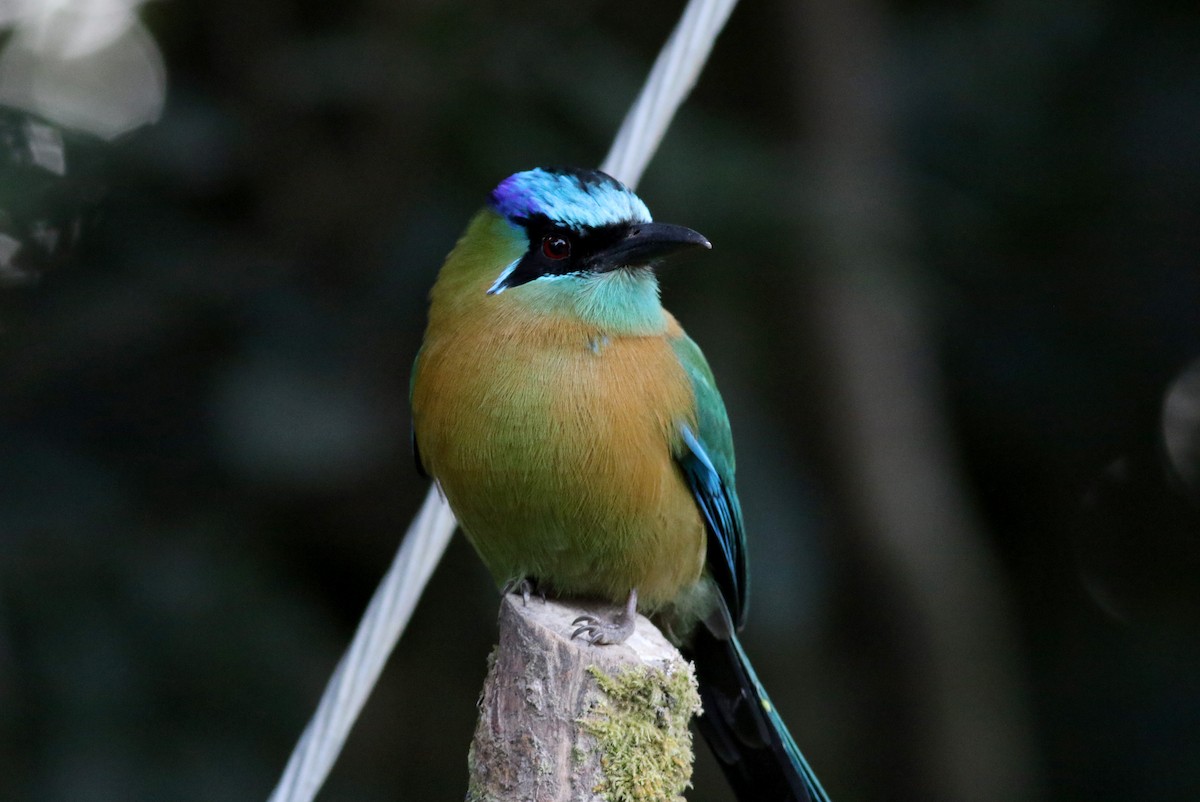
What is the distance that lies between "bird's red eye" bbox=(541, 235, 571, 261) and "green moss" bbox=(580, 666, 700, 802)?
3.76 ft

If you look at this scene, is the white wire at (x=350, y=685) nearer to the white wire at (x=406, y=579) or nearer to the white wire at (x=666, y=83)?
the white wire at (x=406, y=579)

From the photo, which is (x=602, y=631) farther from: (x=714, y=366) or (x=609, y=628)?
(x=714, y=366)

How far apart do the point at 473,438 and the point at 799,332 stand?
2.58 meters

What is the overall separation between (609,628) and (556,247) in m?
0.97

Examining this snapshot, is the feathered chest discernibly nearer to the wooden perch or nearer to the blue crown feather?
the blue crown feather

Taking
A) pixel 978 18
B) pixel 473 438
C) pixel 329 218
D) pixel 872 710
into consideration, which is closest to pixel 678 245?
pixel 473 438

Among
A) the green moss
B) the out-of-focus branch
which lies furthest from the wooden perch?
the out-of-focus branch

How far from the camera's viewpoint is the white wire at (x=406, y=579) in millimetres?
2371

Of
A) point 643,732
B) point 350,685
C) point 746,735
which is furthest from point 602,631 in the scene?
point 746,735

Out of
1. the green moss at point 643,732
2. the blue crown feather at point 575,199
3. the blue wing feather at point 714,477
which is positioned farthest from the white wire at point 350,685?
the blue crown feather at point 575,199

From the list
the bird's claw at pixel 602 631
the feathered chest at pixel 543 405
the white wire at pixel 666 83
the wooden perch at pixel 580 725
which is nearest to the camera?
the wooden perch at pixel 580 725

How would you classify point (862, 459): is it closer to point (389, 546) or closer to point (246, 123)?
point (389, 546)

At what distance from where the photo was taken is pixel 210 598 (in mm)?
4113

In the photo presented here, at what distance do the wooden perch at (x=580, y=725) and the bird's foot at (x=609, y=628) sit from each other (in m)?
0.05
